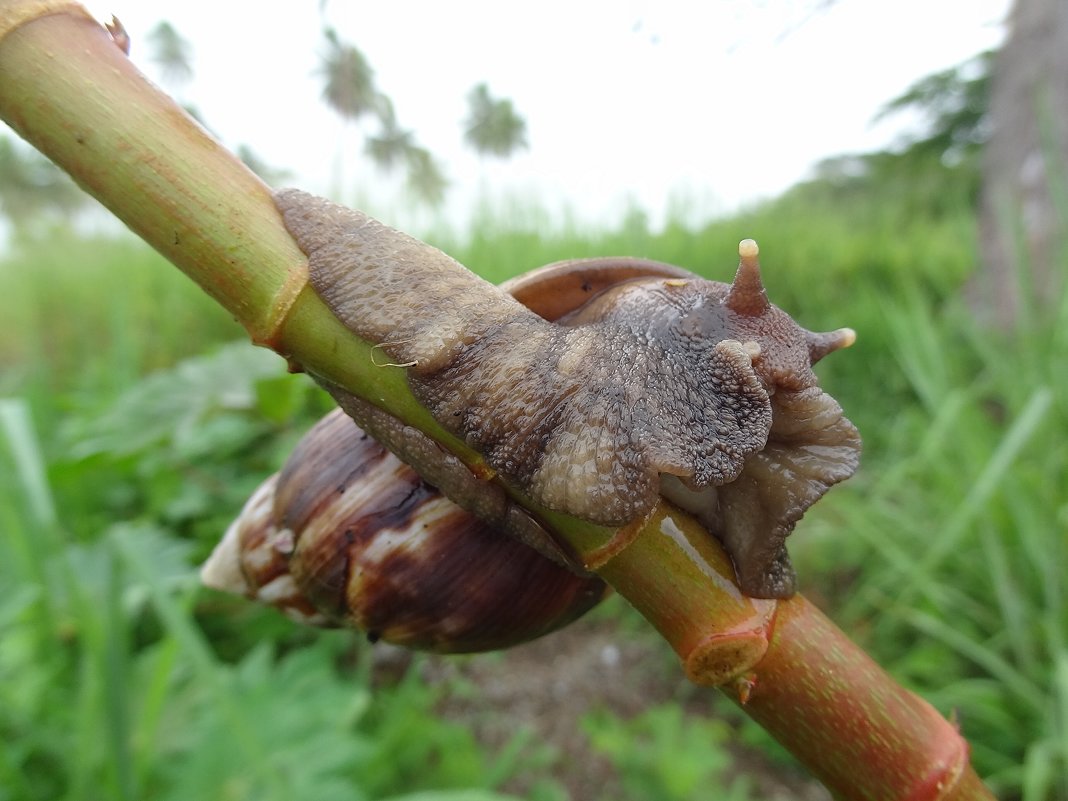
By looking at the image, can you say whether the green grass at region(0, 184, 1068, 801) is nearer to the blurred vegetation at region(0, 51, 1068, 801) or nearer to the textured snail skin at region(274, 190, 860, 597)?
the blurred vegetation at region(0, 51, 1068, 801)

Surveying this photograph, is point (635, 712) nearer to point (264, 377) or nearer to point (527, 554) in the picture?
point (264, 377)

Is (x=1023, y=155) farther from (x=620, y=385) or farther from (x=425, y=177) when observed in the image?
(x=620, y=385)

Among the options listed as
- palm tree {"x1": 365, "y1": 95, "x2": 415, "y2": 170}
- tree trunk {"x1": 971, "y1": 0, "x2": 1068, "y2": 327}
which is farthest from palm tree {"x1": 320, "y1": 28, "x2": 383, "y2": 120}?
tree trunk {"x1": 971, "y1": 0, "x2": 1068, "y2": 327}

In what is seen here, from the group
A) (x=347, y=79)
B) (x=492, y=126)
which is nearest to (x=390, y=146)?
(x=492, y=126)

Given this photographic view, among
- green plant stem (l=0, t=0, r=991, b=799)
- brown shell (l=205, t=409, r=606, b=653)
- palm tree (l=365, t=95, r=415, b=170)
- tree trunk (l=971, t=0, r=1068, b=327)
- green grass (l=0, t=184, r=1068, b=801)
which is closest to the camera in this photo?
green plant stem (l=0, t=0, r=991, b=799)

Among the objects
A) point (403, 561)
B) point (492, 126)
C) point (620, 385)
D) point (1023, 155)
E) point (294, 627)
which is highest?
point (1023, 155)

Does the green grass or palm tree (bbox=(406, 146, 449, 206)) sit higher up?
palm tree (bbox=(406, 146, 449, 206))
